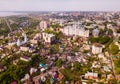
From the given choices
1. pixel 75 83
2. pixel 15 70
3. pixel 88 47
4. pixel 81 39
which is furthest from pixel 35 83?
pixel 81 39

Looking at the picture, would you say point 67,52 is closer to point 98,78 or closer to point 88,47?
point 88,47

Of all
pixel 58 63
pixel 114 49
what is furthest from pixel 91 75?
pixel 114 49

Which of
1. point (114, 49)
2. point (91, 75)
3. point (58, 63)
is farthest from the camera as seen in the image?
point (114, 49)

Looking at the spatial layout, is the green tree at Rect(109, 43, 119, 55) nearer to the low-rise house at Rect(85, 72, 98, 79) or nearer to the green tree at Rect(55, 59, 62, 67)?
the low-rise house at Rect(85, 72, 98, 79)

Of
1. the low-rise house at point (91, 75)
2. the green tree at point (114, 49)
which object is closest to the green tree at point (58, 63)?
the low-rise house at point (91, 75)

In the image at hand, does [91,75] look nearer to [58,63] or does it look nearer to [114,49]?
[58,63]

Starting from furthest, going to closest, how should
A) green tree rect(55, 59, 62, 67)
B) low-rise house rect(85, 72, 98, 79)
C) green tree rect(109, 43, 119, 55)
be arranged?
green tree rect(109, 43, 119, 55) → green tree rect(55, 59, 62, 67) → low-rise house rect(85, 72, 98, 79)

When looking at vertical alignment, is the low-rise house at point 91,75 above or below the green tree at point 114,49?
below

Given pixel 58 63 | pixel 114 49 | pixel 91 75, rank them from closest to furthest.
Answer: pixel 91 75, pixel 58 63, pixel 114 49

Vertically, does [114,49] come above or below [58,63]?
above

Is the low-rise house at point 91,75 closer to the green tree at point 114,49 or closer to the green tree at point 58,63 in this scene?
the green tree at point 58,63

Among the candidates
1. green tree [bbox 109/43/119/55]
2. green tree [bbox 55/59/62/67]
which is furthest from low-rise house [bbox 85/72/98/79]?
green tree [bbox 109/43/119/55]
